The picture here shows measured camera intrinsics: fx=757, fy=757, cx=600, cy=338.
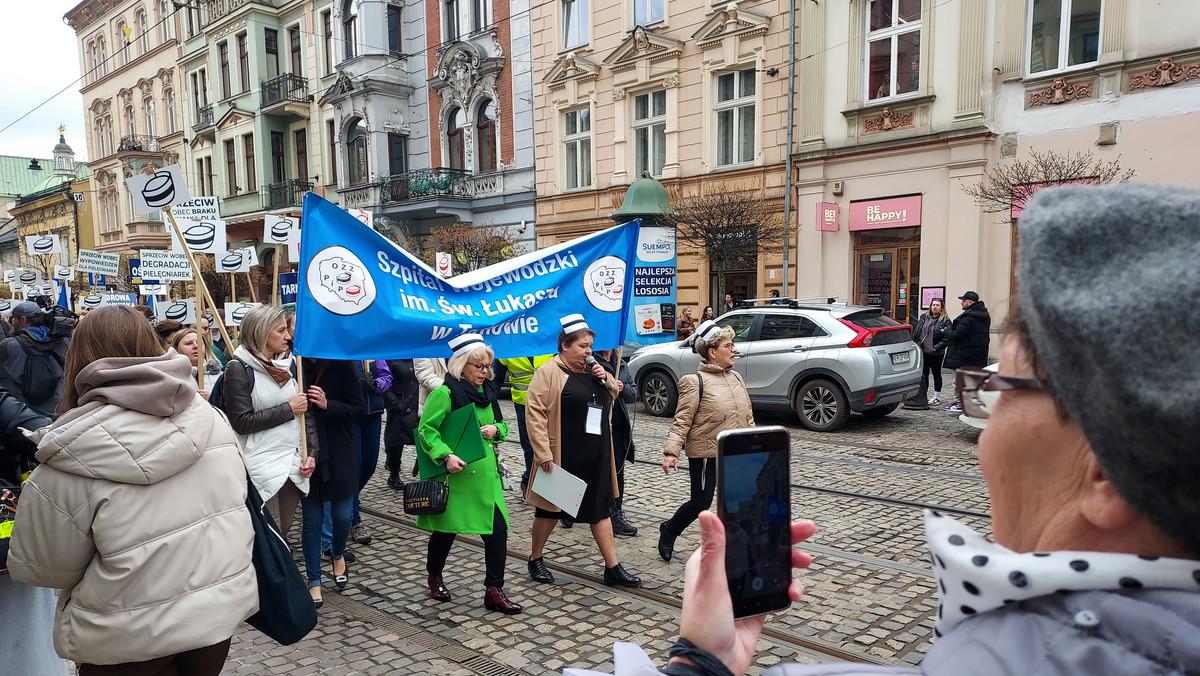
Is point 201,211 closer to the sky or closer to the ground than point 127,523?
closer to the sky

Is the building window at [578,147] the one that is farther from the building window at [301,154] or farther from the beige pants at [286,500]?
the beige pants at [286,500]

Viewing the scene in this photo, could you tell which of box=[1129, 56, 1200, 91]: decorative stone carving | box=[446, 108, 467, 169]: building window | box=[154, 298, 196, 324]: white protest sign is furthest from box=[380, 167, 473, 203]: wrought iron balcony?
box=[1129, 56, 1200, 91]: decorative stone carving

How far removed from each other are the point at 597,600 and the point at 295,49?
32359 mm

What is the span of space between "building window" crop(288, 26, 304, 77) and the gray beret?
113 feet

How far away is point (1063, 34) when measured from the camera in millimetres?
14578

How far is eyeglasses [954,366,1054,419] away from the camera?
3.27ft

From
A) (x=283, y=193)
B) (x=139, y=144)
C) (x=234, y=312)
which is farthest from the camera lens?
(x=139, y=144)

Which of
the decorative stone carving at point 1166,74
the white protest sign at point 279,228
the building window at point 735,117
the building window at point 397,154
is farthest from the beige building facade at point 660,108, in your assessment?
the white protest sign at point 279,228

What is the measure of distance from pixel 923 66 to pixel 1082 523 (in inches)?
688

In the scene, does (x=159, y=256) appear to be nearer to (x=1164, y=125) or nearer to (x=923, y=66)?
(x=923, y=66)

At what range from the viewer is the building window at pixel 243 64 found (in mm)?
32094

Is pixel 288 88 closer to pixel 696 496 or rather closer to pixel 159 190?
pixel 159 190

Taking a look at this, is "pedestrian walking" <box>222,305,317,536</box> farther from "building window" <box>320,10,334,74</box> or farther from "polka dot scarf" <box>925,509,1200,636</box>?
"building window" <box>320,10,334,74</box>

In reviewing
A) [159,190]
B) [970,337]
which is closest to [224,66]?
[159,190]
